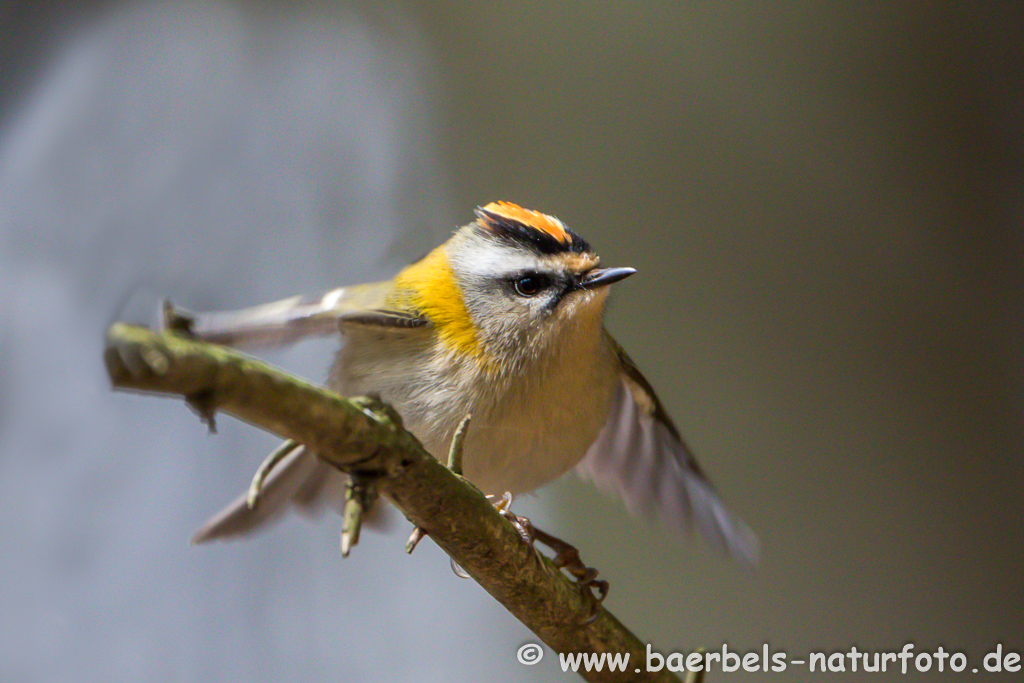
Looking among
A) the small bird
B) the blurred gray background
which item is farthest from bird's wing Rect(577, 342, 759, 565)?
the blurred gray background

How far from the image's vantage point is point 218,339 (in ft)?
1.65

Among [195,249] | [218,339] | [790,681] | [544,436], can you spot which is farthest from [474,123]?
[790,681]

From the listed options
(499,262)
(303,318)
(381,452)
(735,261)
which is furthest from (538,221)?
(735,261)

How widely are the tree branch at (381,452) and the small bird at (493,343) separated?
0.13 metres

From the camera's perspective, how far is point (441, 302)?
71cm

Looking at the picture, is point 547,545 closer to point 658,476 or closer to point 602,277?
point 602,277

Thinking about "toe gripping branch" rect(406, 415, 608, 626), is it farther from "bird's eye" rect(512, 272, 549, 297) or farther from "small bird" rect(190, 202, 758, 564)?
"bird's eye" rect(512, 272, 549, 297)

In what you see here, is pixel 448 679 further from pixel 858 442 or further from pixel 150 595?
pixel 858 442

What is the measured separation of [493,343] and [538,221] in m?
0.13

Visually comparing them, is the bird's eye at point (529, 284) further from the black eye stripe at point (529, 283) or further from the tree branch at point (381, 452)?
the tree branch at point (381, 452)

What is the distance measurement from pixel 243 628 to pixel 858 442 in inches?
47.0

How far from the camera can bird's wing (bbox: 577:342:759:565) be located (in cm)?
97

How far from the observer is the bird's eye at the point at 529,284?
2.31 ft

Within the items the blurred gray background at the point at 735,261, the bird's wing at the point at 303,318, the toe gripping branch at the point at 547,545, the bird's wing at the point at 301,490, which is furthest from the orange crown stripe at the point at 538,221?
the blurred gray background at the point at 735,261
